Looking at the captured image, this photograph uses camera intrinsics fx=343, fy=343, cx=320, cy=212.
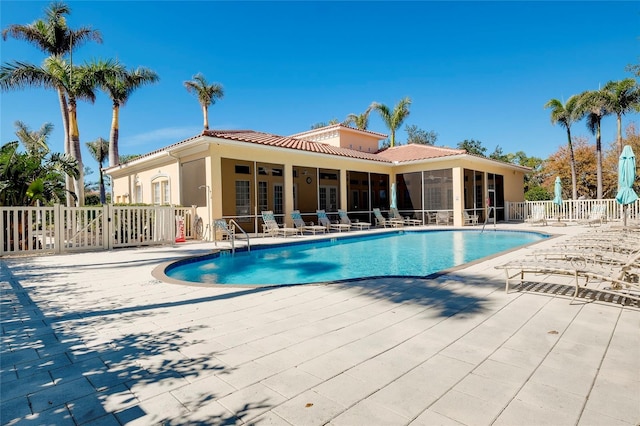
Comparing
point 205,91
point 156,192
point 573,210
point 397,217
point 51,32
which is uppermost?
point 205,91

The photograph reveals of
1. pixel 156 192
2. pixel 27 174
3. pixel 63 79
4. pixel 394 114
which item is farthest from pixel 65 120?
pixel 394 114

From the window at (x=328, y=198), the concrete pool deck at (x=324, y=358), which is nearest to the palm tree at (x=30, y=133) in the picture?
the window at (x=328, y=198)

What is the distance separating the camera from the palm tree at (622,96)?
21859 millimetres

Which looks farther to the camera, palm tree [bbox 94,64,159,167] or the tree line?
palm tree [bbox 94,64,159,167]

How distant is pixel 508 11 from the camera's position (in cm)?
1454

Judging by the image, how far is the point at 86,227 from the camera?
9945 millimetres

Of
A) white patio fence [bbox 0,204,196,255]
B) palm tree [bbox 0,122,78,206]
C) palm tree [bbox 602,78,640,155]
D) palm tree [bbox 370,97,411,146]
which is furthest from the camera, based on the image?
palm tree [bbox 370,97,411,146]

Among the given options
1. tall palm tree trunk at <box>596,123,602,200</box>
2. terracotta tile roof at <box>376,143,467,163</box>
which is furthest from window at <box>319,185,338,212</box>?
tall palm tree trunk at <box>596,123,602,200</box>

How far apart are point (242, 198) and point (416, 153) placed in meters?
10.5

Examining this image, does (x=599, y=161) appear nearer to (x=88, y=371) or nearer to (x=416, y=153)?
(x=416, y=153)

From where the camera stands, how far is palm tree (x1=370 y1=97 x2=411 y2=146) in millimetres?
27812

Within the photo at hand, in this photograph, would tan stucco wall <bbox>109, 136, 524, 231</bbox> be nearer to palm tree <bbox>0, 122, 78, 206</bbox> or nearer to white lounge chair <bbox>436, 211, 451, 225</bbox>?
white lounge chair <bbox>436, 211, 451, 225</bbox>

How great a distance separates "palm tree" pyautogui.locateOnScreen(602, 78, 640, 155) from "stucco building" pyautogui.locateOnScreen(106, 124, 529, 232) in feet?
21.9

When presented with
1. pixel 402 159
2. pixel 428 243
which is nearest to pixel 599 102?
pixel 402 159
